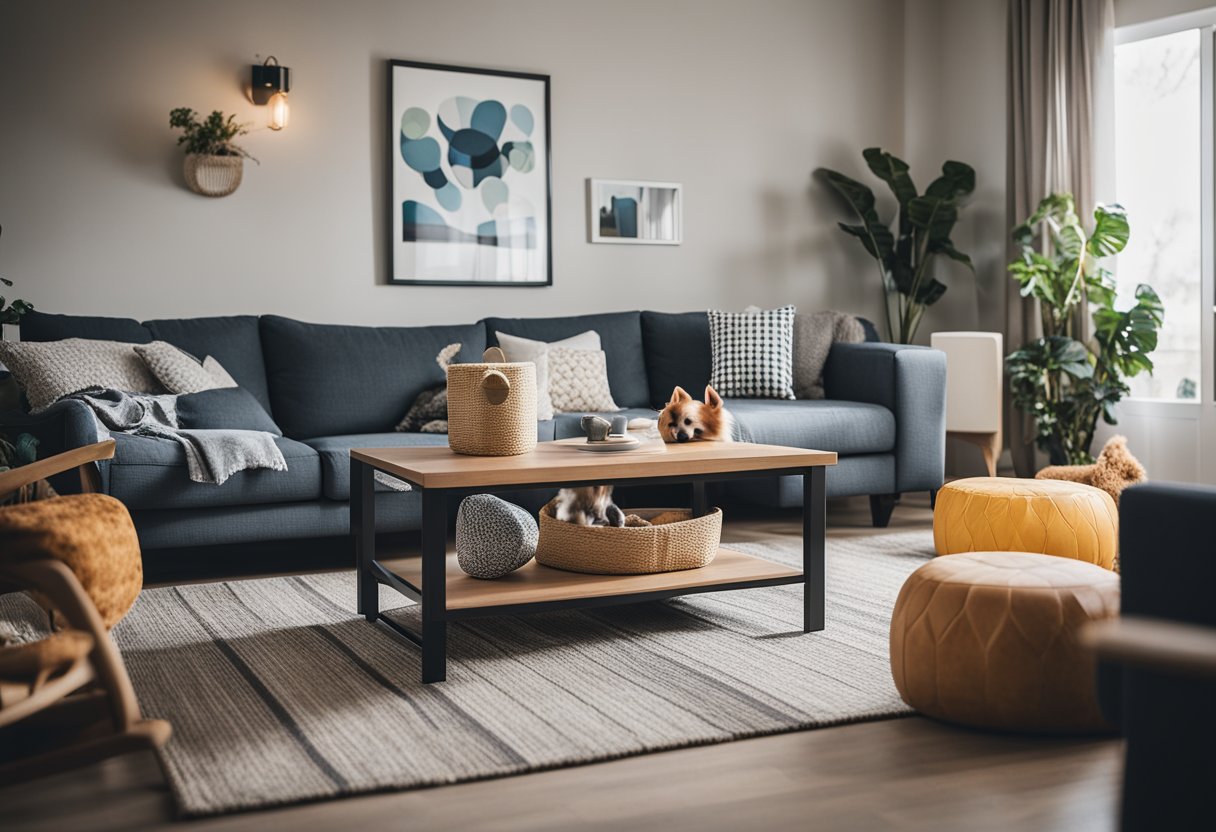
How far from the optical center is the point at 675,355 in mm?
5086

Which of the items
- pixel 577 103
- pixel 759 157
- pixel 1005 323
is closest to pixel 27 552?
pixel 577 103

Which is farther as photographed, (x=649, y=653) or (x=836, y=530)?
(x=836, y=530)

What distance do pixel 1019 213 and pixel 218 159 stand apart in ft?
12.3

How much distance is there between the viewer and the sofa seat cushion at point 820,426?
4363mm

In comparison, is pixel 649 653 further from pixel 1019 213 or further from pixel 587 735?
pixel 1019 213

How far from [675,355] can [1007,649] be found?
3.10m

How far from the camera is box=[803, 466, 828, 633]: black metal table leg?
288cm

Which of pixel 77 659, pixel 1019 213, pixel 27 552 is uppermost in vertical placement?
pixel 1019 213

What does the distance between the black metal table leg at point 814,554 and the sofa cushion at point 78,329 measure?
2530 mm

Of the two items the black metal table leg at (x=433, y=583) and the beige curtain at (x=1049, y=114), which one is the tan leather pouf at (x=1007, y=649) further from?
the beige curtain at (x=1049, y=114)

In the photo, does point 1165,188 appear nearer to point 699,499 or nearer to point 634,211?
point 634,211

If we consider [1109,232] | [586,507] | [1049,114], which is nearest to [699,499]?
[586,507]

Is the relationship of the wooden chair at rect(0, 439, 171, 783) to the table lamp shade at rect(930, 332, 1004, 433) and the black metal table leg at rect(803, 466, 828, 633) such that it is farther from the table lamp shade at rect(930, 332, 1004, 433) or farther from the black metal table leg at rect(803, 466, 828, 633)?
the table lamp shade at rect(930, 332, 1004, 433)

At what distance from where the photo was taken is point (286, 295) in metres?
4.86
